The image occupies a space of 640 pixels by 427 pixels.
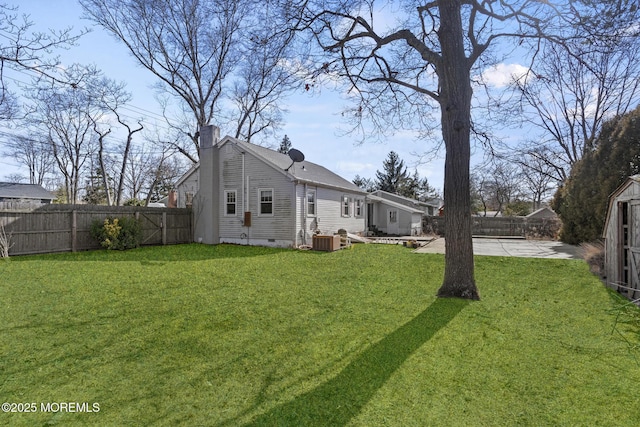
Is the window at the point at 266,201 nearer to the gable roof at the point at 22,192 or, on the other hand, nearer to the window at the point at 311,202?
the window at the point at 311,202

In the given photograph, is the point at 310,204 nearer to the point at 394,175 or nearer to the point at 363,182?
the point at 394,175

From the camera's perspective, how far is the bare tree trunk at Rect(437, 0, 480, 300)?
6637 millimetres

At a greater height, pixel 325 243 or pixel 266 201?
pixel 266 201

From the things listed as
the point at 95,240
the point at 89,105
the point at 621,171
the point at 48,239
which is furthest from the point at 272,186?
the point at 89,105

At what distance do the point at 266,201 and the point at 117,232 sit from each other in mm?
6268

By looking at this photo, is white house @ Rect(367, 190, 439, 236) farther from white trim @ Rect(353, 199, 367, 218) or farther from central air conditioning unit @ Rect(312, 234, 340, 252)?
central air conditioning unit @ Rect(312, 234, 340, 252)

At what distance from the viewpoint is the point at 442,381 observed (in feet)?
11.3

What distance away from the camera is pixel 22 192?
3269 centimetres

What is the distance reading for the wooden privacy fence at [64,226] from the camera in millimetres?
11531

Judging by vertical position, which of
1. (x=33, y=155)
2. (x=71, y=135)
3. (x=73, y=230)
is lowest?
(x=73, y=230)

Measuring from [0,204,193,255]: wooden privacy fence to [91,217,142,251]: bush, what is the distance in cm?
29

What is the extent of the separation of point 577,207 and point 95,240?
20573 mm

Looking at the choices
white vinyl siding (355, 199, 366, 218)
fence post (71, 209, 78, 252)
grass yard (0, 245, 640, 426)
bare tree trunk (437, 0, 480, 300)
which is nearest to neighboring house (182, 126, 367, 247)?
white vinyl siding (355, 199, 366, 218)

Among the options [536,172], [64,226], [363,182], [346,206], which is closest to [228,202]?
[64,226]
